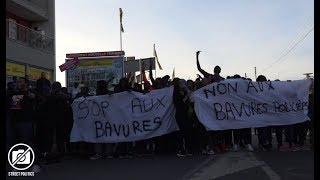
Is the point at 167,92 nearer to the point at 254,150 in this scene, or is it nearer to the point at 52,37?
the point at 254,150

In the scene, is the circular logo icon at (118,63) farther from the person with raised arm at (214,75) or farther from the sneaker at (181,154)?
the sneaker at (181,154)

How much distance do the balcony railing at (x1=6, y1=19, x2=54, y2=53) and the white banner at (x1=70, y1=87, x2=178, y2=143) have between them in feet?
44.6

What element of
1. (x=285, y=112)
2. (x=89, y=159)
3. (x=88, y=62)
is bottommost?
(x=89, y=159)

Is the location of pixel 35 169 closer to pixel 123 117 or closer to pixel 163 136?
pixel 123 117

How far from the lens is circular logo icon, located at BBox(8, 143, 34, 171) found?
1013 cm

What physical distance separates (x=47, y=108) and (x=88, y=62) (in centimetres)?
2295

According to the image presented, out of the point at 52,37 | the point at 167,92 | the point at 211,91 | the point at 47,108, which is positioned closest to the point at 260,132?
the point at 211,91

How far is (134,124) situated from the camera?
13516 millimetres

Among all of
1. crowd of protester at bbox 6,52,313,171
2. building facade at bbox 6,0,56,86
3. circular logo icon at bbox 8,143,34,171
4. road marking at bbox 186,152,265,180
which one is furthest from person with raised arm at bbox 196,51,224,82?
building facade at bbox 6,0,56,86

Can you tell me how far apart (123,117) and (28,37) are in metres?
16.6

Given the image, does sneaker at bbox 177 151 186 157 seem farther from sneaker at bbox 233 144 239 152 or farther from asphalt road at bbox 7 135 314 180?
sneaker at bbox 233 144 239 152

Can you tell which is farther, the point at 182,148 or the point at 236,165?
the point at 182,148

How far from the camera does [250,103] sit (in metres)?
13.7

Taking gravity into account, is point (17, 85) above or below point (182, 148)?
above
